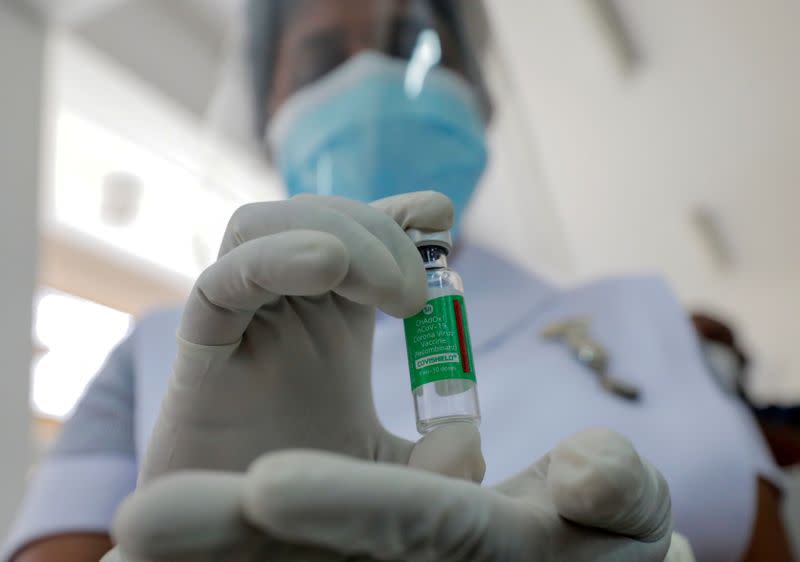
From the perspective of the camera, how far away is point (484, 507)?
32 cm

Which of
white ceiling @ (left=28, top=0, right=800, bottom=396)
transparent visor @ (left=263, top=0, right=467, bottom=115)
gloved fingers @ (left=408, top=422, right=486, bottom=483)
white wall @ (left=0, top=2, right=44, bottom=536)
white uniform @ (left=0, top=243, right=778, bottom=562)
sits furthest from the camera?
white ceiling @ (left=28, top=0, right=800, bottom=396)

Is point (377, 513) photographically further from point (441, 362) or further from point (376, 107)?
point (376, 107)

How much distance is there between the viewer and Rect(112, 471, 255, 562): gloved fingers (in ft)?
0.87

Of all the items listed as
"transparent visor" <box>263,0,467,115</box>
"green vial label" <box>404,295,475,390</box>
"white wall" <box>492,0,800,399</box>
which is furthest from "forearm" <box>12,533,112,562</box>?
"white wall" <box>492,0,800,399</box>

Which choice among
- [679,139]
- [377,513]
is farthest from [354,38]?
[679,139]

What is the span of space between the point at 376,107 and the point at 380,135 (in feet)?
0.12

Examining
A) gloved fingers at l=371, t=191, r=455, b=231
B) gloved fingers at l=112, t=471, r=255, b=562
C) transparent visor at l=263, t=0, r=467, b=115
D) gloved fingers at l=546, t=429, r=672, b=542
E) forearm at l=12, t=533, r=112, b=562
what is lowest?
forearm at l=12, t=533, r=112, b=562

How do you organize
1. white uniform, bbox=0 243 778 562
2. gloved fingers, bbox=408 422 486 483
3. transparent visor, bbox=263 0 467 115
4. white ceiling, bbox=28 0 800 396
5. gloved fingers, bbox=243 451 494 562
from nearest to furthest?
1. gloved fingers, bbox=243 451 494 562
2. gloved fingers, bbox=408 422 486 483
3. white uniform, bbox=0 243 778 562
4. transparent visor, bbox=263 0 467 115
5. white ceiling, bbox=28 0 800 396

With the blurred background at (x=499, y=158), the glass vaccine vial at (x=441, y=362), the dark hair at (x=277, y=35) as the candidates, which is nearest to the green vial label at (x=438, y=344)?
the glass vaccine vial at (x=441, y=362)

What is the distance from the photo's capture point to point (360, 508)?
272 mm

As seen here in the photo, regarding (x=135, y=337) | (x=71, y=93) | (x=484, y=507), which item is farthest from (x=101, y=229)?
(x=484, y=507)

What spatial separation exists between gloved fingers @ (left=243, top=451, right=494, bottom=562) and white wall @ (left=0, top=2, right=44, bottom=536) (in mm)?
897

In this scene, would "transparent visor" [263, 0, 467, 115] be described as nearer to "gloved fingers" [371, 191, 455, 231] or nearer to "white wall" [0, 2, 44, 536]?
"gloved fingers" [371, 191, 455, 231]

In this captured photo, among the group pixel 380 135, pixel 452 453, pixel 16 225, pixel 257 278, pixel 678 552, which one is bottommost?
pixel 678 552
